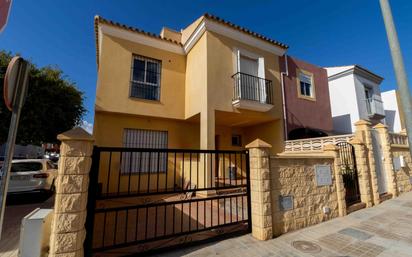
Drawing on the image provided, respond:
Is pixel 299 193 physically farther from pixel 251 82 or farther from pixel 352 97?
pixel 352 97

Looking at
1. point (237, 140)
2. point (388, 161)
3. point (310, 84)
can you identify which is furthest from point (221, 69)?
point (388, 161)

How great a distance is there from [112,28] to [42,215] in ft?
28.8

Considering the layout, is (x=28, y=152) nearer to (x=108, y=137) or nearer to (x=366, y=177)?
(x=108, y=137)

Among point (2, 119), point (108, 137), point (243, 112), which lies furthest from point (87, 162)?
point (2, 119)

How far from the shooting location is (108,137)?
9344 mm

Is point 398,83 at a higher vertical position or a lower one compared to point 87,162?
higher

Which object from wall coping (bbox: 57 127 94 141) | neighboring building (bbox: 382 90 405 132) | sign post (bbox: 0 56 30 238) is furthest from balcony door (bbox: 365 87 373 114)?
sign post (bbox: 0 56 30 238)

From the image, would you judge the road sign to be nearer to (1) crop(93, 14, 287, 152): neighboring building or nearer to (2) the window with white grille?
(1) crop(93, 14, 287, 152): neighboring building

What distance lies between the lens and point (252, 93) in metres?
10.1

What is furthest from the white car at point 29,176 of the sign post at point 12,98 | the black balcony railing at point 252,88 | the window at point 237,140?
the window at point 237,140

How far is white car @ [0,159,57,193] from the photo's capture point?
8.28 metres

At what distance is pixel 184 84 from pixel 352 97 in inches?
534

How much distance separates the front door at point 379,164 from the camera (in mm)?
8148

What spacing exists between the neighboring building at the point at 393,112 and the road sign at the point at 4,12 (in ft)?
87.8
